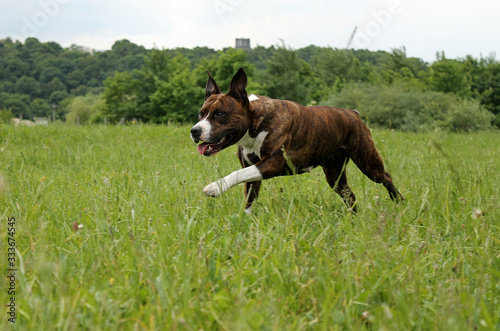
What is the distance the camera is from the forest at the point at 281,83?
29.2 metres

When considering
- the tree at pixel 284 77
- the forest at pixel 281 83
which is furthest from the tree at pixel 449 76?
the tree at pixel 284 77

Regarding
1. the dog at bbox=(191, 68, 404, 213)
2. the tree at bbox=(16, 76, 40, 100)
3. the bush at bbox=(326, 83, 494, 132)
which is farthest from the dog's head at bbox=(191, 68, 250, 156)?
the tree at bbox=(16, 76, 40, 100)

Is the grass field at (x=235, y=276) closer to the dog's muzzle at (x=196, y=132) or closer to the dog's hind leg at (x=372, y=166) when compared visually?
the dog's muzzle at (x=196, y=132)

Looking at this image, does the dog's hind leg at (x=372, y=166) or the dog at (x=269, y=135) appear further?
the dog's hind leg at (x=372, y=166)

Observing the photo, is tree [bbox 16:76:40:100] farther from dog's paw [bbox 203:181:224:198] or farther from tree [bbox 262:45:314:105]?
dog's paw [bbox 203:181:224:198]

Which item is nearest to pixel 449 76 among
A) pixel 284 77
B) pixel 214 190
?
pixel 284 77

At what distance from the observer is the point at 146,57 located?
5703 cm

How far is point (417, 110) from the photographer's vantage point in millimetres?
29828

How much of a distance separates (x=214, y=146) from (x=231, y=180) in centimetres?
41

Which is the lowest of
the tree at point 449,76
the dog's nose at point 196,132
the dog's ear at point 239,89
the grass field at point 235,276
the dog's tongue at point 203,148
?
the grass field at point 235,276

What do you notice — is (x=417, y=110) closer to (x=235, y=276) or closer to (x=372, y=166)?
(x=372, y=166)

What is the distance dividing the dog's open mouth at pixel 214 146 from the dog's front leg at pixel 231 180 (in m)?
0.30

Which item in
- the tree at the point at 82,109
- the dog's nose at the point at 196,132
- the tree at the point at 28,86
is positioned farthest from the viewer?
the tree at the point at 82,109

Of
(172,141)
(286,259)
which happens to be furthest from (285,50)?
(286,259)
